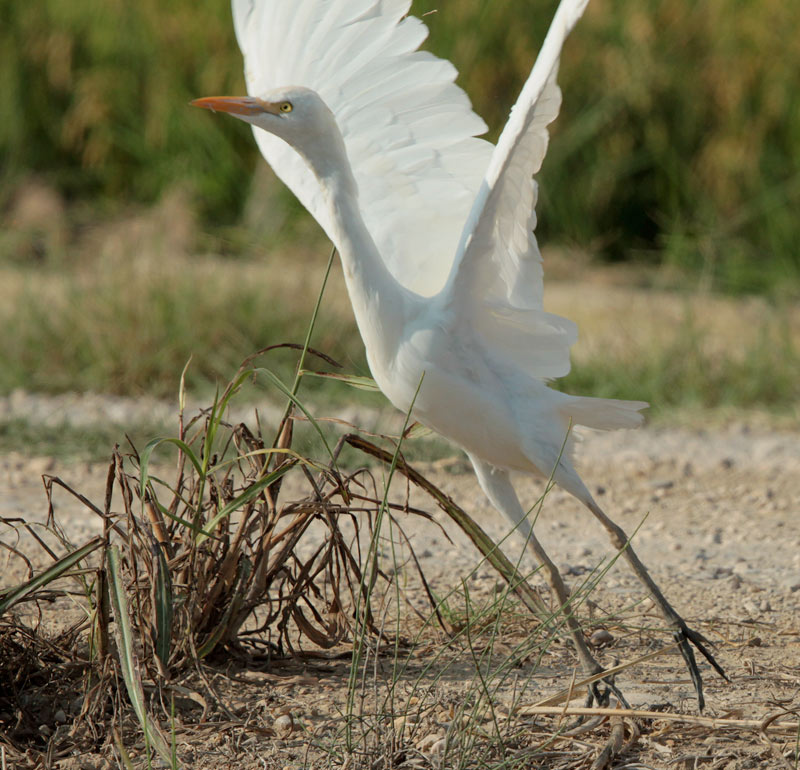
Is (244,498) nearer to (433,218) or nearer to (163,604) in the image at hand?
(163,604)

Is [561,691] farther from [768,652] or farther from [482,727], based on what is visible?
[768,652]

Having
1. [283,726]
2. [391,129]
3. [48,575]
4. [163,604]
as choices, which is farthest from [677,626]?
[391,129]

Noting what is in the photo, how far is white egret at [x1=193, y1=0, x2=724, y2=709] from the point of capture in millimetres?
2506

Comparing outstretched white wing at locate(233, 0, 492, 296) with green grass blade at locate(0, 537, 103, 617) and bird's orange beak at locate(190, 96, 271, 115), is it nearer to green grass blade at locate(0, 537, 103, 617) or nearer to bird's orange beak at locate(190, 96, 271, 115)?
bird's orange beak at locate(190, 96, 271, 115)

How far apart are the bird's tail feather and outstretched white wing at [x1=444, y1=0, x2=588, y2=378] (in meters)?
0.13

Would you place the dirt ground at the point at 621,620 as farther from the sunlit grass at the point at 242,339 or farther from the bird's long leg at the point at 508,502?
the sunlit grass at the point at 242,339

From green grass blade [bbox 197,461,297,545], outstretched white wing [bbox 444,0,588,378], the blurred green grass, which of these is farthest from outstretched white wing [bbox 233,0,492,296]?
the blurred green grass

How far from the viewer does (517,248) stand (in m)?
2.69

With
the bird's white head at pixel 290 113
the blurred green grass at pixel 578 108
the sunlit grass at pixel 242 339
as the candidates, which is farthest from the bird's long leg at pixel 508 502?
the blurred green grass at pixel 578 108

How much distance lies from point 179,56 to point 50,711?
6.61 metres

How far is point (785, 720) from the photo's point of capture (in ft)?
7.42

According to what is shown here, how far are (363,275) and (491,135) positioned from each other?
537cm

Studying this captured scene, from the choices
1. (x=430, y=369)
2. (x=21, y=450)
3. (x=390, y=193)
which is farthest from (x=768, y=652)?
(x=21, y=450)

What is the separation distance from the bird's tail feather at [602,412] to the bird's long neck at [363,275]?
405 mm
